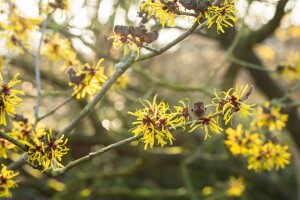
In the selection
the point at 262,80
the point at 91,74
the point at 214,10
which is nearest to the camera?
the point at 214,10

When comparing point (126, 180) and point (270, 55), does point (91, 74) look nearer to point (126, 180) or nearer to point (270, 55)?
point (126, 180)

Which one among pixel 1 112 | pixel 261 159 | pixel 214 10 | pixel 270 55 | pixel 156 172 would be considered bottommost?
pixel 156 172

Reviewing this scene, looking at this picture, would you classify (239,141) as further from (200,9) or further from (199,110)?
(200,9)

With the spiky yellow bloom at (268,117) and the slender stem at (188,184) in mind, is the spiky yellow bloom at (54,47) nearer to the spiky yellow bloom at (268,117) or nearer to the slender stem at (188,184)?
the spiky yellow bloom at (268,117)

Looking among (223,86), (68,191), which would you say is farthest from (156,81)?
(68,191)

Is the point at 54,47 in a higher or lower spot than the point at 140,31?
lower

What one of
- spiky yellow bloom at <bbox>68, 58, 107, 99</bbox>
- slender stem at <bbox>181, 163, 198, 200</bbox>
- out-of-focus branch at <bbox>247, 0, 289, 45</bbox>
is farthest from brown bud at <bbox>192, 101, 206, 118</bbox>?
slender stem at <bbox>181, 163, 198, 200</bbox>

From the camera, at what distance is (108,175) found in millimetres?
5102

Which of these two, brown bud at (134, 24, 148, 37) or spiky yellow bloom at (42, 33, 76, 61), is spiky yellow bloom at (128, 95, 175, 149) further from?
spiky yellow bloom at (42, 33, 76, 61)

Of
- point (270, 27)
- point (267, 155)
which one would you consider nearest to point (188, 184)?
point (270, 27)

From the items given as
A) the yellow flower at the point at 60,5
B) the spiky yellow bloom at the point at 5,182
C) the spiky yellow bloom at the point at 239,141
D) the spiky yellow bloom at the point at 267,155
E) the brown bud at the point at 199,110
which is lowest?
the spiky yellow bloom at the point at 239,141

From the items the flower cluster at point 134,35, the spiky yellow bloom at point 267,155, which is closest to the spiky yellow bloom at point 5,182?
the flower cluster at point 134,35

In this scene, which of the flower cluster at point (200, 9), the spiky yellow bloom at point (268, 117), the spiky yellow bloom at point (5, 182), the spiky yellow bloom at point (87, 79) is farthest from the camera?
the spiky yellow bloom at point (268, 117)

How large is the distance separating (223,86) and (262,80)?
88 cm
